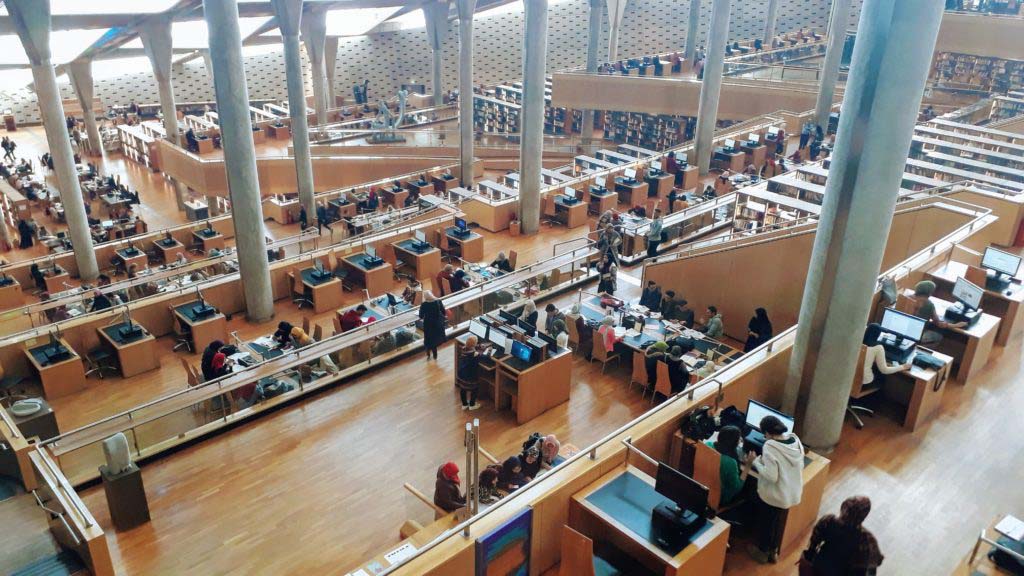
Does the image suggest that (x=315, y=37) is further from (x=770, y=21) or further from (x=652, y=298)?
(x=652, y=298)

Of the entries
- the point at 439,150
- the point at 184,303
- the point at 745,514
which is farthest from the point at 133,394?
the point at 439,150

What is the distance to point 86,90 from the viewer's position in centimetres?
2836

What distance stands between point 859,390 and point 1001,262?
3.14 m

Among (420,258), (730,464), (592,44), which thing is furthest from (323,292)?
(592,44)

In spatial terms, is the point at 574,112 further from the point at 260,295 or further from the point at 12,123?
the point at 12,123

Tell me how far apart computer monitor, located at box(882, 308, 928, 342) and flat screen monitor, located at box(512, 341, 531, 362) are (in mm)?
4117

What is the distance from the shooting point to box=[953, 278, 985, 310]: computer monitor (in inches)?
341

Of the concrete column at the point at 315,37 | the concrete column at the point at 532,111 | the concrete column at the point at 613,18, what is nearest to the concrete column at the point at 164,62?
the concrete column at the point at 315,37

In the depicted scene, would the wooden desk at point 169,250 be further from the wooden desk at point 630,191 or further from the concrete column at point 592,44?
the concrete column at point 592,44

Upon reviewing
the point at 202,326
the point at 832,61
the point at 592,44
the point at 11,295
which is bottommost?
the point at 11,295

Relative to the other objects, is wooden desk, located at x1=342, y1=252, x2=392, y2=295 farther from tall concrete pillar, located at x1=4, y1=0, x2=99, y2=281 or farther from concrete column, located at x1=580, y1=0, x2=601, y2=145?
concrete column, located at x1=580, y1=0, x2=601, y2=145

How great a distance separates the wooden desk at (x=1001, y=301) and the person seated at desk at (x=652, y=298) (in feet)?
12.3

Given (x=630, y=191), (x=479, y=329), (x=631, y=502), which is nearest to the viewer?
(x=631, y=502)

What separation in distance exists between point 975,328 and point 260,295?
1117 centimetres
